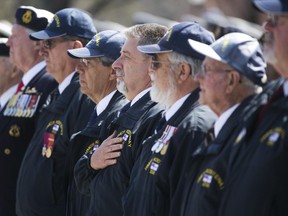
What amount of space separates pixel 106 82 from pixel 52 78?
1.43 metres

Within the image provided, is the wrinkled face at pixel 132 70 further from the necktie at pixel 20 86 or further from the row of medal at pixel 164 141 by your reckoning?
the necktie at pixel 20 86

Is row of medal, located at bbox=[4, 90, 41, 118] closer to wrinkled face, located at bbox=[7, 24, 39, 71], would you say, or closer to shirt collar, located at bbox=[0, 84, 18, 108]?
wrinkled face, located at bbox=[7, 24, 39, 71]

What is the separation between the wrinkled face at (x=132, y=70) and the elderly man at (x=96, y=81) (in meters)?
0.34

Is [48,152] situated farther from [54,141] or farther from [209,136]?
[209,136]

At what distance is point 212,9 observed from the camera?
19766 mm

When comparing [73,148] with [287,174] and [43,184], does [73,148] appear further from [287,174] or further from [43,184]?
[287,174]

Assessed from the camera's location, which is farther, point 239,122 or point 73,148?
point 73,148

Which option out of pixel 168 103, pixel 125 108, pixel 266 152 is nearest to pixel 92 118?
pixel 125 108

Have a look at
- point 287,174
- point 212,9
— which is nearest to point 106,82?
point 287,174

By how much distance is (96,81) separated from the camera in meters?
7.32

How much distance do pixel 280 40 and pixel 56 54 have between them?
3.36 metres

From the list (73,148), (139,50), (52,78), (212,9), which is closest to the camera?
(139,50)

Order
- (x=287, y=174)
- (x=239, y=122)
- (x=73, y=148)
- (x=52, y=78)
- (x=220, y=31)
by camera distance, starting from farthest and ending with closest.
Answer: (x=220, y=31), (x=52, y=78), (x=73, y=148), (x=239, y=122), (x=287, y=174)

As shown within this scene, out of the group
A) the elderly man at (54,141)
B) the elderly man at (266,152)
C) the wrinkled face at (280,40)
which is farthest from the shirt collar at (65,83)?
the wrinkled face at (280,40)
